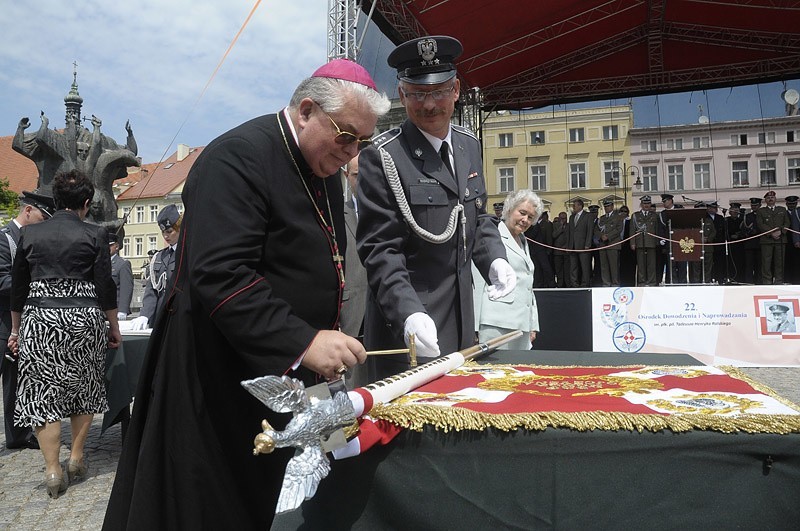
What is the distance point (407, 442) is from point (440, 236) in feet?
3.41

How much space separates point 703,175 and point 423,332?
2068 cm

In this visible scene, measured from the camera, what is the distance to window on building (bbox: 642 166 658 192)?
760 inches

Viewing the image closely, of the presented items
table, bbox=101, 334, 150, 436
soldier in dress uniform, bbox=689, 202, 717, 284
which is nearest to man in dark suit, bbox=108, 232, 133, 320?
table, bbox=101, 334, 150, 436

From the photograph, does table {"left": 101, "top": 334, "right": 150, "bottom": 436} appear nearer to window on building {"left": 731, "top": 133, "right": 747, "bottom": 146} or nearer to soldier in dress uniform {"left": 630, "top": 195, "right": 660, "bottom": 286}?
soldier in dress uniform {"left": 630, "top": 195, "right": 660, "bottom": 286}

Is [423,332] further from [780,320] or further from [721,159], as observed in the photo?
[721,159]

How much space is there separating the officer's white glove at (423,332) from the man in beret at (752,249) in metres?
13.1

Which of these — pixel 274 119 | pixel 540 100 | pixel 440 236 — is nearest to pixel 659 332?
pixel 440 236

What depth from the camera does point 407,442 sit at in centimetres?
129

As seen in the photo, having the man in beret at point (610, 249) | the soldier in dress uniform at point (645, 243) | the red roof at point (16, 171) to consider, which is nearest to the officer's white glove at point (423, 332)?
the soldier in dress uniform at point (645, 243)

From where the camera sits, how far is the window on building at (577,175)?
65.6 feet

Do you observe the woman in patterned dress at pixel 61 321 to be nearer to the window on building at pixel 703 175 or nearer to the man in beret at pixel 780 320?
the man in beret at pixel 780 320

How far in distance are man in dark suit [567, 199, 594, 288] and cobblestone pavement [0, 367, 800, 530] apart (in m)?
9.77

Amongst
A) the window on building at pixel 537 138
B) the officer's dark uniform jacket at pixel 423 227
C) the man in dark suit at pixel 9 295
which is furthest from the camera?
the window on building at pixel 537 138

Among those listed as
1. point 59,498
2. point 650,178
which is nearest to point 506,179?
point 650,178
